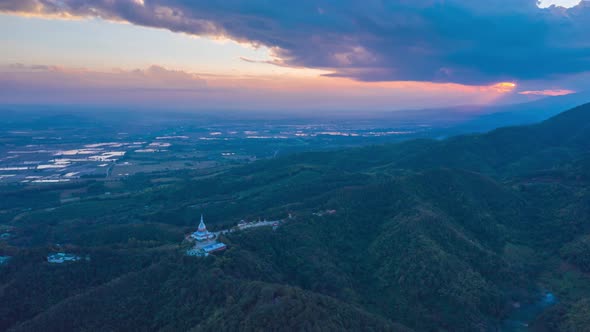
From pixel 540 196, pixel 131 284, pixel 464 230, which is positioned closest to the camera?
pixel 131 284

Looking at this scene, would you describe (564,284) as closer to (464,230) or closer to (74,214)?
(464,230)

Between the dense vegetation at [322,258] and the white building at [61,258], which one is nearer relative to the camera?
the dense vegetation at [322,258]

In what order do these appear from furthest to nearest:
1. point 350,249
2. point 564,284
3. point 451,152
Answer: point 451,152 → point 350,249 → point 564,284

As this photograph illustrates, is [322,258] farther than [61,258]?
Yes

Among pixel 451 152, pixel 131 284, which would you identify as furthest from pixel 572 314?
pixel 451 152

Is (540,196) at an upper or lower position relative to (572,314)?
upper

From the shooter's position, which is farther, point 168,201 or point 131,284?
point 168,201

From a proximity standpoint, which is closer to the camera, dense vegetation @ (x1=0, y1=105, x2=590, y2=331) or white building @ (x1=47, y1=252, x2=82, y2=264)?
dense vegetation @ (x1=0, y1=105, x2=590, y2=331)

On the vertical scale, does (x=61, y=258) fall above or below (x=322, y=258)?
above
